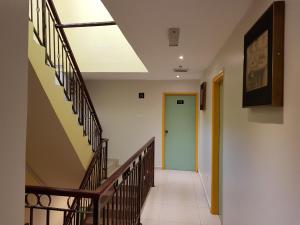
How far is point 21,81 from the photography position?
0.80m

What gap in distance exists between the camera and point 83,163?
3.73m

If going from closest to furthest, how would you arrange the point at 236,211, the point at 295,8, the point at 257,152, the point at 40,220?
1. the point at 295,8
2. the point at 257,152
3. the point at 236,211
4. the point at 40,220

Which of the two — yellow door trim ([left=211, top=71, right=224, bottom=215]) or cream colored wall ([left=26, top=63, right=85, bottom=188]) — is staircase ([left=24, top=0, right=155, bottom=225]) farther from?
yellow door trim ([left=211, top=71, right=224, bottom=215])

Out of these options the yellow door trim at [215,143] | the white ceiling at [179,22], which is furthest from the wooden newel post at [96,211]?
the yellow door trim at [215,143]

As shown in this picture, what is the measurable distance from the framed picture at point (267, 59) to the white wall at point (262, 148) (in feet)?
0.13

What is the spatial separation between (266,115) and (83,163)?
2990 millimetres

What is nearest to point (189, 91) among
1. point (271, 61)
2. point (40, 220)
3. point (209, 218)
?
point (209, 218)

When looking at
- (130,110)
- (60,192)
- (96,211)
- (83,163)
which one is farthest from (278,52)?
(130,110)

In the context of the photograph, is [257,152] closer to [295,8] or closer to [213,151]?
[295,8]

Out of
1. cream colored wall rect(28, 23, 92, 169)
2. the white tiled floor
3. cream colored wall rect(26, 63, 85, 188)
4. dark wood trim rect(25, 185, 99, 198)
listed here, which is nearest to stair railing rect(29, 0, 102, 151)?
cream colored wall rect(28, 23, 92, 169)

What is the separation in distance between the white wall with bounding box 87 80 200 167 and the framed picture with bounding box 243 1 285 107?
4.39 meters

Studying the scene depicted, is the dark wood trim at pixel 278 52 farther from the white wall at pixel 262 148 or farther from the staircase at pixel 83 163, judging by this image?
the staircase at pixel 83 163

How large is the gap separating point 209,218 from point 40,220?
313 centimetres

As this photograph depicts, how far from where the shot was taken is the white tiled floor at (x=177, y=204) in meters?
3.23
